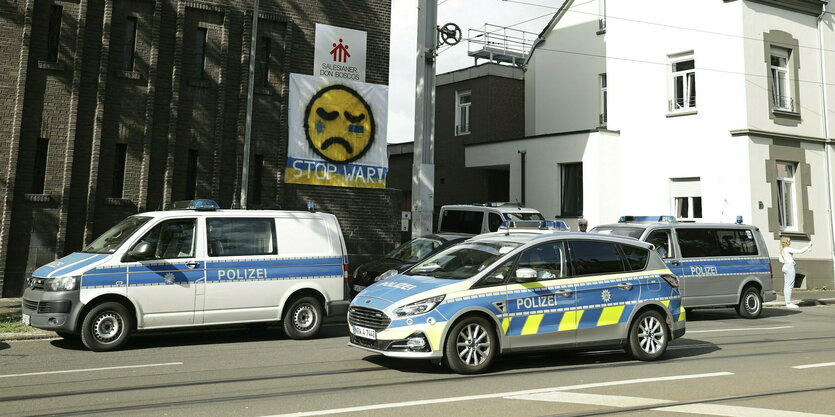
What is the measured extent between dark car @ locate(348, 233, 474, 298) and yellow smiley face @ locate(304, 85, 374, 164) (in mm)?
5244

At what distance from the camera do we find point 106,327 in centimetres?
955

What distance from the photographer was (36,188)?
15.9 metres

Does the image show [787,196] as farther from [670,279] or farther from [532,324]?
[532,324]

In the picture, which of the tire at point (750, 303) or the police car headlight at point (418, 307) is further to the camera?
the tire at point (750, 303)

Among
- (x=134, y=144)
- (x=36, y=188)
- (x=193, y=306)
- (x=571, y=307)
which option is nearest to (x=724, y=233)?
(x=571, y=307)

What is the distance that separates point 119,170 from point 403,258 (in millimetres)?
7770

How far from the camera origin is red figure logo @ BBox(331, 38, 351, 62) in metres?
19.5

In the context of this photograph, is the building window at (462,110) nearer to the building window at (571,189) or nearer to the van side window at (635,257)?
the building window at (571,189)

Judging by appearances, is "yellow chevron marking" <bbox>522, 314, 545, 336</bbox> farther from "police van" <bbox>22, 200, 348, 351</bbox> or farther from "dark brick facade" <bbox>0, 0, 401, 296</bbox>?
"dark brick facade" <bbox>0, 0, 401, 296</bbox>

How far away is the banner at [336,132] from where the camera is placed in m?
18.8

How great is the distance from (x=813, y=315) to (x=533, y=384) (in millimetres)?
11933

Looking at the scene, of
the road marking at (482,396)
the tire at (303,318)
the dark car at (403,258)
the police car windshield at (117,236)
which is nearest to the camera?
the road marking at (482,396)

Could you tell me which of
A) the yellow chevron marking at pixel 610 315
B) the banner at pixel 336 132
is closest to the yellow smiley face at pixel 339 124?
the banner at pixel 336 132

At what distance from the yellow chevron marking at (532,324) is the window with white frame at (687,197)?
50.1 feet
